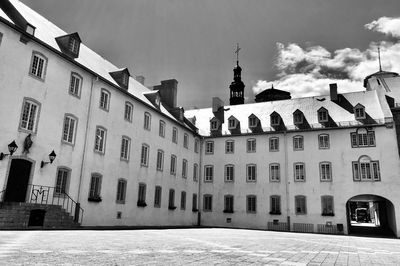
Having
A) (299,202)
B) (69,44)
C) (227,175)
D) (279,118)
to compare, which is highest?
(69,44)

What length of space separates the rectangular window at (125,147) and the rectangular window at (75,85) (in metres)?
5.42

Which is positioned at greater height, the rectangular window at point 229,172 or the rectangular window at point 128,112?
the rectangular window at point 128,112

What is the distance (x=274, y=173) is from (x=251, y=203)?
13.0 ft

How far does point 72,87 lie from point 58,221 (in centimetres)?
872

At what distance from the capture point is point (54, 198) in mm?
18734

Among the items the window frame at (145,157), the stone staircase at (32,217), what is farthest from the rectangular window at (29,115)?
the window frame at (145,157)

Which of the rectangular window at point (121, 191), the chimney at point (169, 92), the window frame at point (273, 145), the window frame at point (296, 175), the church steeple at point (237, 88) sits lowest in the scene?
the rectangular window at point (121, 191)

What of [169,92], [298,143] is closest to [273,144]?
[298,143]

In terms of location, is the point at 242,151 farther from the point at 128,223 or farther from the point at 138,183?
the point at 128,223

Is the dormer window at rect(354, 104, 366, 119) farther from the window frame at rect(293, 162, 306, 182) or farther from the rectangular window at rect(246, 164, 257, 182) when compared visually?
the rectangular window at rect(246, 164, 257, 182)

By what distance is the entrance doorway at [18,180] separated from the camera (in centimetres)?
1645

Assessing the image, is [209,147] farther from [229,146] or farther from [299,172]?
[299,172]

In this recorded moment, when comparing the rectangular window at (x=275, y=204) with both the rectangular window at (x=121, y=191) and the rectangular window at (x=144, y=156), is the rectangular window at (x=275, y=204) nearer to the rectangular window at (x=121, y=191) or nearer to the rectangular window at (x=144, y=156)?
the rectangular window at (x=144, y=156)

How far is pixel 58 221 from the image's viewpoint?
55.2 ft
